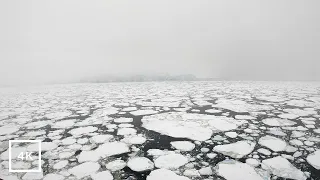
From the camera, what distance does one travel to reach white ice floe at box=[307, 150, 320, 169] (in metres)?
1.62

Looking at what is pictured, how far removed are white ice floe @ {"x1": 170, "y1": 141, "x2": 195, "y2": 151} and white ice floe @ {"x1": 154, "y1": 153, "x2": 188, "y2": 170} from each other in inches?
6.8

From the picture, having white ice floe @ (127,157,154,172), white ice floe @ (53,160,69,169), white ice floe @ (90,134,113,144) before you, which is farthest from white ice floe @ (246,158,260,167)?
white ice floe @ (53,160,69,169)

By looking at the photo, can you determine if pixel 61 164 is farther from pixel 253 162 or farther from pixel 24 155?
pixel 253 162

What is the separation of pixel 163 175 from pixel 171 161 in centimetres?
23

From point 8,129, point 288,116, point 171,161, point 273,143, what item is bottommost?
point 8,129

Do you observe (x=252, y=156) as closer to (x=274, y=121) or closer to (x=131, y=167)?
(x=131, y=167)

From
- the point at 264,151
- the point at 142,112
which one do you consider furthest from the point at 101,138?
the point at 264,151

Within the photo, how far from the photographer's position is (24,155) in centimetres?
192

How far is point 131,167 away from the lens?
1635mm

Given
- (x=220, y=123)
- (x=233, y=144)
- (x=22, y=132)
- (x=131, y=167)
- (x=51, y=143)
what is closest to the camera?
(x=131, y=167)

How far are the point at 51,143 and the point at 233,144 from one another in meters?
2.08

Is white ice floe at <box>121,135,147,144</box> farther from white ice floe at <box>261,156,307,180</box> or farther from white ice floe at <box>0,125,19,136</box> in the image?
white ice floe at <box>0,125,19,136</box>

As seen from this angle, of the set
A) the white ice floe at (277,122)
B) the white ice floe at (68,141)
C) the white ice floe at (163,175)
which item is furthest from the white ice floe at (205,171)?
the white ice floe at (277,122)

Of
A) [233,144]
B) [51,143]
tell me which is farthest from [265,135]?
[51,143]
